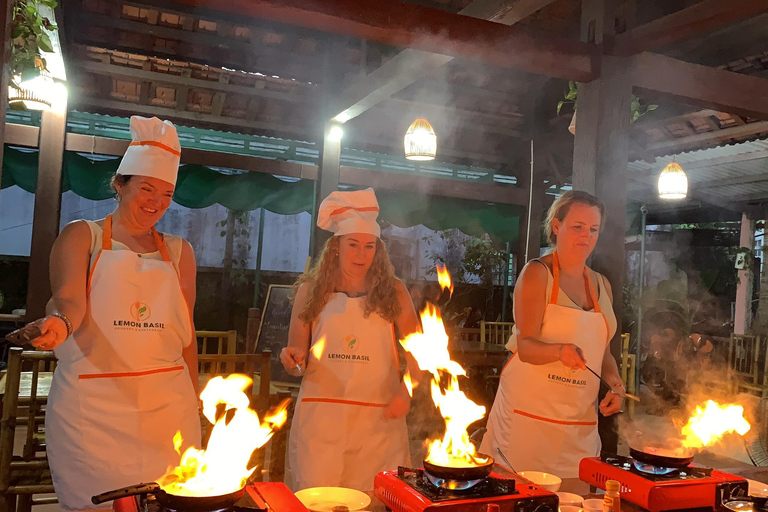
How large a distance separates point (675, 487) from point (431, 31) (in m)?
2.50

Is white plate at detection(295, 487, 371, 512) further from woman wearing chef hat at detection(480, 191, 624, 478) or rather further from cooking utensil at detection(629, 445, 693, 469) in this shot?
woman wearing chef hat at detection(480, 191, 624, 478)

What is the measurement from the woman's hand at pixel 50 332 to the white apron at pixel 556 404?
2.07 meters

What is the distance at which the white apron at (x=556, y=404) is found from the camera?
295 centimetres

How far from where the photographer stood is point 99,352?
247cm

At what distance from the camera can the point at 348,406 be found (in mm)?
2998

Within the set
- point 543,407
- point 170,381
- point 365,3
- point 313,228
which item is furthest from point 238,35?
point 543,407

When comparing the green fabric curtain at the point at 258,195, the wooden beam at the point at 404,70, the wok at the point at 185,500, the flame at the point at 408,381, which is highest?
the wooden beam at the point at 404,70

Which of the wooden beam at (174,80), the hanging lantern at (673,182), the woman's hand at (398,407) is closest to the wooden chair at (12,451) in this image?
the woman's hand at (398,407)

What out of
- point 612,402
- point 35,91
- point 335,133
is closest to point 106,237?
point 612,402

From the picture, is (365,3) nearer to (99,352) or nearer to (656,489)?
(99,352)

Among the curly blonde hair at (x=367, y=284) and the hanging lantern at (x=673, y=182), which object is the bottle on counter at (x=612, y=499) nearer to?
the curly blonde hair at (x=367, y=284)

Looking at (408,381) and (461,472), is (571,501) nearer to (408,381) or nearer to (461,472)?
(461,472)

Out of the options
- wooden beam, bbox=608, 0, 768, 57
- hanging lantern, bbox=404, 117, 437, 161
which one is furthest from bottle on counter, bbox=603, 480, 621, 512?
hanging lantern, bbox=404, 117, 437, 161

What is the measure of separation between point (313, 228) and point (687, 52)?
4299 millimetres
